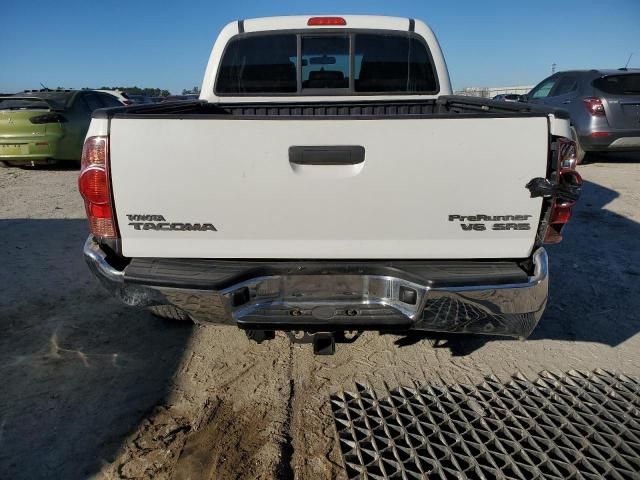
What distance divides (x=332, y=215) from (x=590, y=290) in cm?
296

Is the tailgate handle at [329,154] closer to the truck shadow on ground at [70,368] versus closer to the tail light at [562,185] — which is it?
the tail light at [562,185]

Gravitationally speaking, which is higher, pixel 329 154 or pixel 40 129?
pixel 329 154

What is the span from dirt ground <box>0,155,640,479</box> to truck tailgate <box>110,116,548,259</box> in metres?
0.91

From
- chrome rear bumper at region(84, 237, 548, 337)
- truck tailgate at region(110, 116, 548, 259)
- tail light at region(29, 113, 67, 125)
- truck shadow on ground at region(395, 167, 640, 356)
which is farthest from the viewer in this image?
tail light at region(29, 113, 67, 125)

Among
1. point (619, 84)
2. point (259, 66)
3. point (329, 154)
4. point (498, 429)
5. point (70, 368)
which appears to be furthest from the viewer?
point (619, 84)

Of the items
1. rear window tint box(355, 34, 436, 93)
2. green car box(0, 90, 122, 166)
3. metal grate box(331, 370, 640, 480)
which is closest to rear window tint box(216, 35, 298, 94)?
rear window tint box(355, 34, 436, 93)

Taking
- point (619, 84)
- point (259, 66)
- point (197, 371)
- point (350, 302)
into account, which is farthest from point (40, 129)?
point (619, 84)

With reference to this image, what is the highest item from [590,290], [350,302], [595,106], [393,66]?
[393,66]

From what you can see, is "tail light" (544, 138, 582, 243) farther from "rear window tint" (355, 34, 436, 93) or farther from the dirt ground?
"rear window tint" (355, 34, 436, 93)

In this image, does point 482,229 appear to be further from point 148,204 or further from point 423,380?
point 148,204

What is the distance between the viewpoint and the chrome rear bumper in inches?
82.2

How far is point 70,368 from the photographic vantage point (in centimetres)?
277

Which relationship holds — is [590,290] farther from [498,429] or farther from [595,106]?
[595,106]

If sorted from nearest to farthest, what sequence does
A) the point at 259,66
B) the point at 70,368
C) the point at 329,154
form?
the point at 329,154 < the point at 70,368 < the point at 259,66
